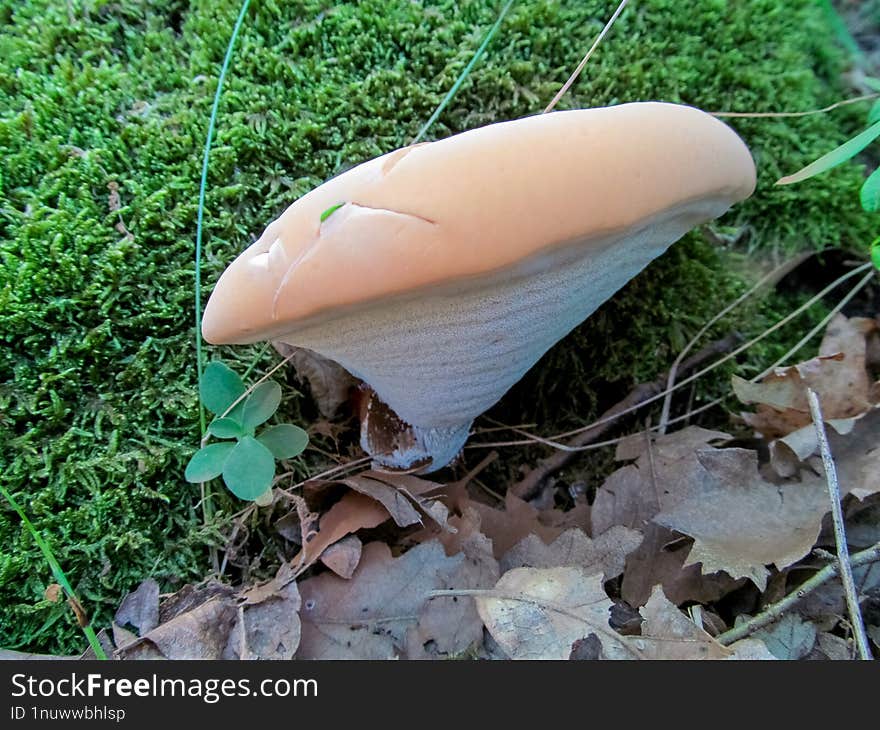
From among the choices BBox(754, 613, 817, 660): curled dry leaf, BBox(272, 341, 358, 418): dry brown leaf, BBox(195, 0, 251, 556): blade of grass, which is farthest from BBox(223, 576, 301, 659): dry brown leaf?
BBox(754, 613, 817, 660): curled dry leaf

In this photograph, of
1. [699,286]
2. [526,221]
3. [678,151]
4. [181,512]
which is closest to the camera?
[526,221]

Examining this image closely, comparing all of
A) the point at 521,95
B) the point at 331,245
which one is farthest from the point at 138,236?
the point at 521,95

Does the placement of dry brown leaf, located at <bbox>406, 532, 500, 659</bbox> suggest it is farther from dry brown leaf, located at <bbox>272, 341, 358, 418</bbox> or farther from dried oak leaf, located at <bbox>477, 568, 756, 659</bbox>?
dry brown leaf, located at <bbox>272, 341, 358, 418</bbox>

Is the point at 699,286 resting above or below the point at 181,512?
above

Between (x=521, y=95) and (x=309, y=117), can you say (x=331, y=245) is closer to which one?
(x=309, y=117)

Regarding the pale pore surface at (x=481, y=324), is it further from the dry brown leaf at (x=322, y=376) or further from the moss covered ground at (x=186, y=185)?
the moss covered ground at (x=186, y=185)
